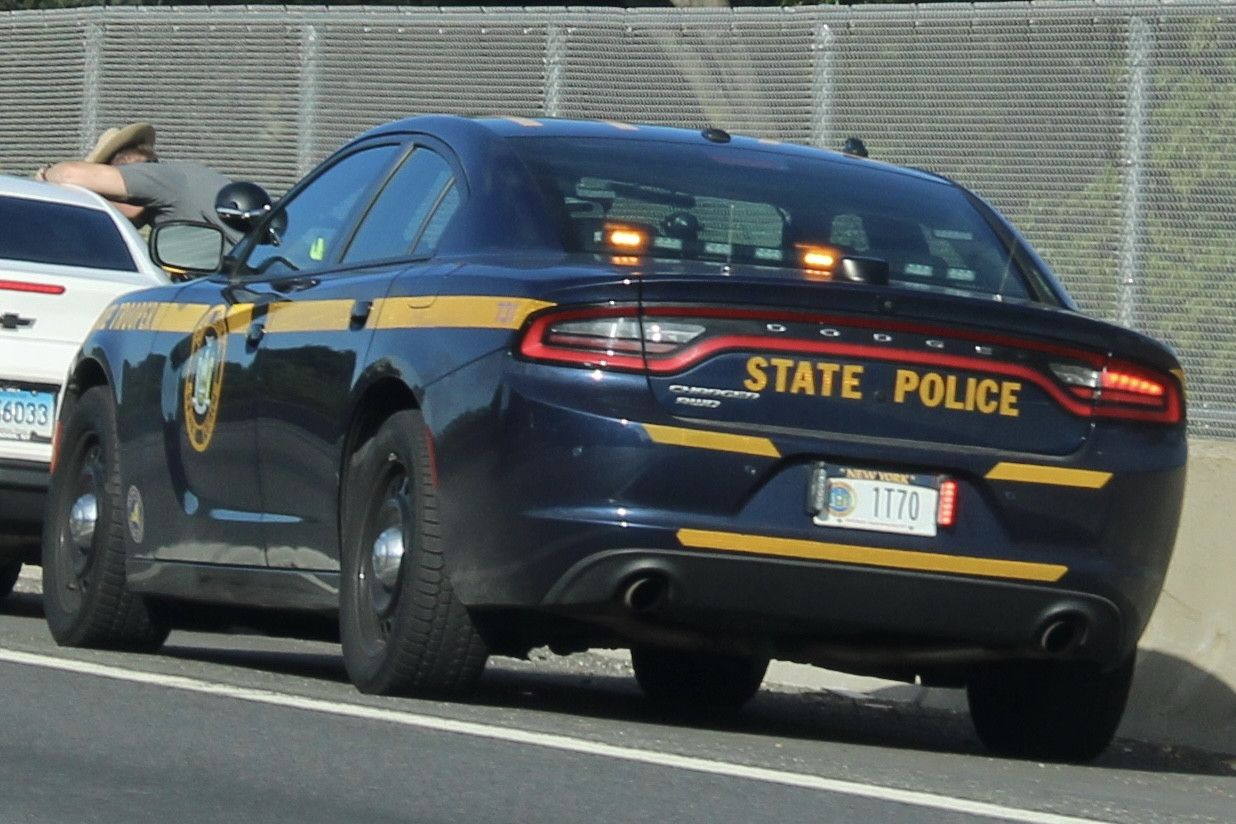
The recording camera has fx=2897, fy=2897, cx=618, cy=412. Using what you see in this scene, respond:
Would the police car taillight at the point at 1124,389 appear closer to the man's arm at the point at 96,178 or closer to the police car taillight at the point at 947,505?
the police car taillight at the point at 947,505

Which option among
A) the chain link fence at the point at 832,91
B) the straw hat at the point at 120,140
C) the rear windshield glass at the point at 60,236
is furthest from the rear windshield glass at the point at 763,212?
the straw hat at the point at 120,140

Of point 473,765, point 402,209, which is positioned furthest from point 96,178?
point 473,765

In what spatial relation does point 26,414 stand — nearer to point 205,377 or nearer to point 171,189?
point 205,377

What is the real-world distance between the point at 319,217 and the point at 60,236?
343 cm

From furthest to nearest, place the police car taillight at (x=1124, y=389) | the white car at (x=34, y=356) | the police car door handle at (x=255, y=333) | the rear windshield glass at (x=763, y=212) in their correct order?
the white car at (x=34, y=356)
the police car door handle at (x=255, y=333)
the rear windshield glass at (x=763, y=212)
the police car taillight at (x=1124, y=389)

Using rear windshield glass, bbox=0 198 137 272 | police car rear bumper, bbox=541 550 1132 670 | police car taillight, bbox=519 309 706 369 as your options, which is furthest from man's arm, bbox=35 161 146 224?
police car taillight, bbox=519 309 706 369

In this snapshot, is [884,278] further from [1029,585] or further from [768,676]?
[768,676]

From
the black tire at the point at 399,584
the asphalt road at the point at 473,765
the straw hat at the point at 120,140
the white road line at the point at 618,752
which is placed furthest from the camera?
the straw hat at the point at 120,140

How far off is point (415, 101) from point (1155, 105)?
438 centimetres

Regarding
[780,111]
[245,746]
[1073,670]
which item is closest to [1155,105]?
[780,111]

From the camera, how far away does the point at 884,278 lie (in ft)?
22.6

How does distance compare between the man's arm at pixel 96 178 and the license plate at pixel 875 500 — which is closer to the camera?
the license plate at pixel 875 500

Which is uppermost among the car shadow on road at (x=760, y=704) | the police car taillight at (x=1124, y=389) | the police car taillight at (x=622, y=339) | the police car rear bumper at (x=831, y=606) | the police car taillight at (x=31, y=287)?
the police car taillight at (x=622, y=339)

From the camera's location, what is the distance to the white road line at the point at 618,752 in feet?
19.8
